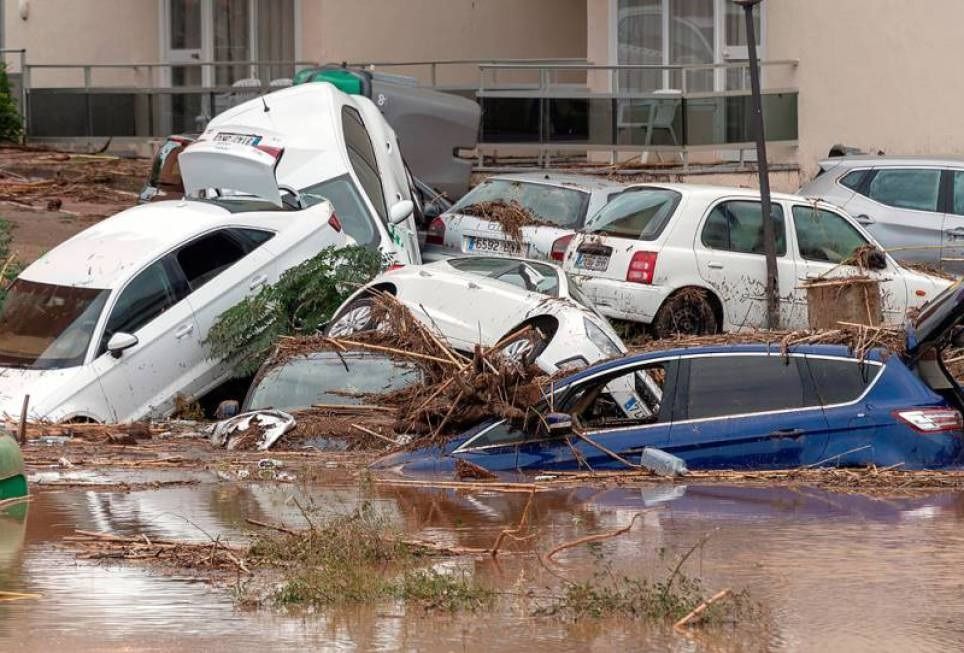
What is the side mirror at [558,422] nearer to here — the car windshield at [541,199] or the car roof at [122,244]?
the car roof at [122,244]

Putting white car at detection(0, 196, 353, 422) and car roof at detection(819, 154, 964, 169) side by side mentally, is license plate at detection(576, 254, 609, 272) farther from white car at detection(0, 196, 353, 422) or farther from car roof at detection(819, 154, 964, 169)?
car roof at detection(819, 154, 964, 169)

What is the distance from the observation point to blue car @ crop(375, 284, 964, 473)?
448 inches

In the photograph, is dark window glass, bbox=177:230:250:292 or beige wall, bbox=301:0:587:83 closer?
dark window glass, bbox=177:230:250:292

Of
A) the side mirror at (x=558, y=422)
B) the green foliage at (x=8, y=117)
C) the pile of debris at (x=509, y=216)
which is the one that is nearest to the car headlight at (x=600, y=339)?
the side mirror at (x=558, y=422)

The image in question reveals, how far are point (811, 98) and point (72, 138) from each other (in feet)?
36.1

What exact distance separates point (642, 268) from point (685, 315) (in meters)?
0.61

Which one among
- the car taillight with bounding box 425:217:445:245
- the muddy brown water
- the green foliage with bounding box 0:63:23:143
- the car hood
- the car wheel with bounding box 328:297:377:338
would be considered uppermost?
the green foliage with bounding box 0:63:23:143

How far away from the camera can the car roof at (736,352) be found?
1155 cm

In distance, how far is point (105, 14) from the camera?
94.9ft

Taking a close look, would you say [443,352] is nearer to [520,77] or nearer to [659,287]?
[659,287]

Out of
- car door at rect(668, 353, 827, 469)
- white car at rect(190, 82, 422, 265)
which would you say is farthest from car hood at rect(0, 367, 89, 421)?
car door at rect(668, 353, 827, 469)

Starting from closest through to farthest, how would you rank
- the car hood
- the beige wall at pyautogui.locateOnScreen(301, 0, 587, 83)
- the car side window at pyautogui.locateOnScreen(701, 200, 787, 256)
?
1. the car hood
2. the car side window at pyautogui.locateOnScreen(701, 200, 787, 256)
3. the beige wall at pyautogui.locateOnScreen(301, 0, 587, 83)

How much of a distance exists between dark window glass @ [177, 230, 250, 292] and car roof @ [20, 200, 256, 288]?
98mm

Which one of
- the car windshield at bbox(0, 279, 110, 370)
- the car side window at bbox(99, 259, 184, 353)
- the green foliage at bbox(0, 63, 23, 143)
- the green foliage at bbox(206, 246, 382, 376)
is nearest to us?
the car windshield at bbox(0, 279, 110, 370)
